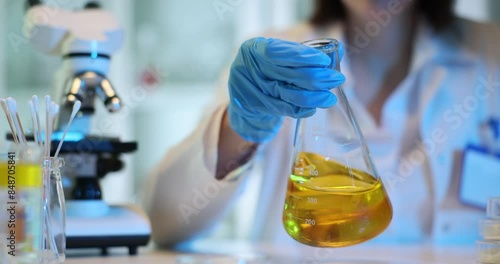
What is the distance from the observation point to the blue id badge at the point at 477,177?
1536 mm

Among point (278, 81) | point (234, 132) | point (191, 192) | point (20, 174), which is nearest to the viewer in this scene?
point (20, 174)

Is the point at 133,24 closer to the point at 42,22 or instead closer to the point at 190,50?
the point at 190,50

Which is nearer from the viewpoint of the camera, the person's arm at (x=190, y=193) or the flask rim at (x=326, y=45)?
the flask rim at (x=326, y=45)

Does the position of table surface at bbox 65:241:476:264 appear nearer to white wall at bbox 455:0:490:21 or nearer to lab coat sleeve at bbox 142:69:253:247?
lab coat sleeve at bbox 142:69:253:247

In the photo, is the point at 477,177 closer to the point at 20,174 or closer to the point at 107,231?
the point at 107,231

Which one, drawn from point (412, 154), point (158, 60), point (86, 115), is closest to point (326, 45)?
point (86, 115)

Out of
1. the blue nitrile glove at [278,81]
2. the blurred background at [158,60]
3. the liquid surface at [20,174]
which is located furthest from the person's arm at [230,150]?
the blurred background at [158,60]

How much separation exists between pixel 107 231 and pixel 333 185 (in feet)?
1.57

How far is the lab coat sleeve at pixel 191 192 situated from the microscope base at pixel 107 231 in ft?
0.64

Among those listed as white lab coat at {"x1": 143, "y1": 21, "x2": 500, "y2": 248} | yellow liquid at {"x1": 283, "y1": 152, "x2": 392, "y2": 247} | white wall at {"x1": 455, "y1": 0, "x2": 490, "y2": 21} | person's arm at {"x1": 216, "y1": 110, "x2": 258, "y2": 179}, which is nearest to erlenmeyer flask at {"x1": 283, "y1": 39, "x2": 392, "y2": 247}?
yellow liquid at {"x1": 283, "y1": 152, "x2": 392, "y2": 247}

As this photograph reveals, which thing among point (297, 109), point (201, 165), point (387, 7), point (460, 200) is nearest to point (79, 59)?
point (201, 165)

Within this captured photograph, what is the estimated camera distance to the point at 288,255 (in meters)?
1.09

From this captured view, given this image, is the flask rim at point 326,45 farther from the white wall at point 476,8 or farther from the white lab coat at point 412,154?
the white wall at point 476,8

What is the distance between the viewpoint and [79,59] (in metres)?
1.16
